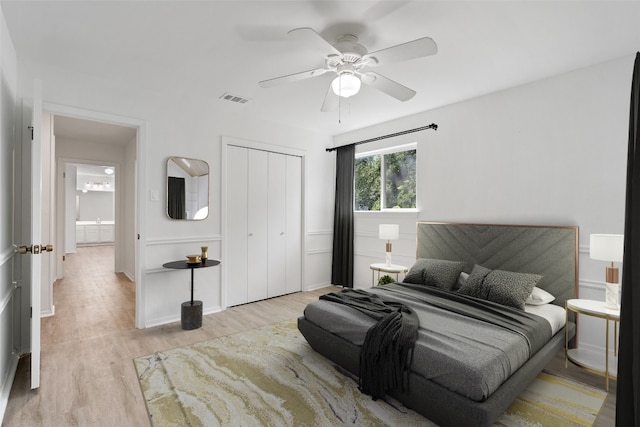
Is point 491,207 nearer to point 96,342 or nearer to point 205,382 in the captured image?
point 205,382

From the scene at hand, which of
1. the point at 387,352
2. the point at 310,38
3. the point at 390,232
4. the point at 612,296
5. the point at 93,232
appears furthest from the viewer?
the point at 93,232

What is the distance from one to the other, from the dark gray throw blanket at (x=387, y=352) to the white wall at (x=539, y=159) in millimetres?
1820

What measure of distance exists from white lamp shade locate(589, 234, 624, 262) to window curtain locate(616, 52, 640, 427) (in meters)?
1.59

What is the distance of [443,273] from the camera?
10.9ft

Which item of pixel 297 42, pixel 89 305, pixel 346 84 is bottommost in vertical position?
pixel 89 305

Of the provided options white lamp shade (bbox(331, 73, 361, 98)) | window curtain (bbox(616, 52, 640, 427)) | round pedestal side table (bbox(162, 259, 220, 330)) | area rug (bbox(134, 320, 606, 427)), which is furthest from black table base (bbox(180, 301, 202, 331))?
window curtain (bbox(616, 52, 640, 427))

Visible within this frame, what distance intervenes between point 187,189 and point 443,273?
9.82 ft

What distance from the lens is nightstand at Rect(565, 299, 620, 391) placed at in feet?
7.42

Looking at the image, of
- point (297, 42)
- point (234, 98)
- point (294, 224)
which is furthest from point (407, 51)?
point (294, 224)

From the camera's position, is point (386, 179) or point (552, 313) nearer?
point (552, 313)

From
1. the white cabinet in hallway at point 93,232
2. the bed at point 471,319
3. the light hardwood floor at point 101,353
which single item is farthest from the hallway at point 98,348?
the white cabinet in hallway at point 93,232

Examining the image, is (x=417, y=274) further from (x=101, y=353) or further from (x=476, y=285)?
(x=101, y=353)

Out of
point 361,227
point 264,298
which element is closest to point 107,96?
point 264,298

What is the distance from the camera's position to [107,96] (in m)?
3.13
